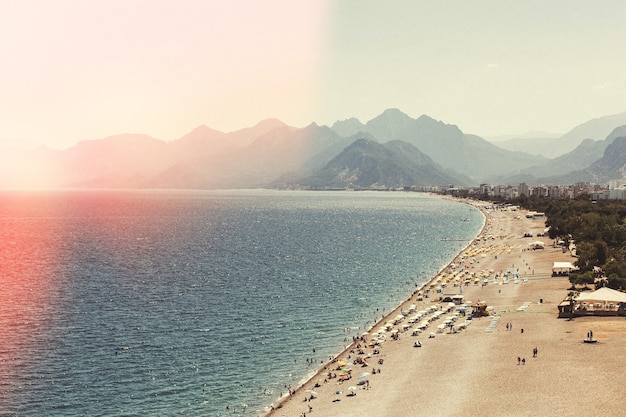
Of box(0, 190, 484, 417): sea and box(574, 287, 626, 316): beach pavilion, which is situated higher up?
box(574, 287, 626, 316): beach pavilion

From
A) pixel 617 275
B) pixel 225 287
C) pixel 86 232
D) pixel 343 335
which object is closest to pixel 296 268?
pixel 225 287

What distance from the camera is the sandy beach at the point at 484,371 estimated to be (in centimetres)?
4162

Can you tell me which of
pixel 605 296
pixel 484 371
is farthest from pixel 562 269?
pixel 484 371

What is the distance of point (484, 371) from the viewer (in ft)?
159

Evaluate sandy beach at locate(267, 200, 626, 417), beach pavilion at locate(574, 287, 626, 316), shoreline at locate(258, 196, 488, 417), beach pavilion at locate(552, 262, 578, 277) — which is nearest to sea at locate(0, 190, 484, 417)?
shoreline at locate(258, 196, 488, 417)

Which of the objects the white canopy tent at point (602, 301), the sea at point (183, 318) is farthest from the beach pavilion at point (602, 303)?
the sea at point (183, 318)

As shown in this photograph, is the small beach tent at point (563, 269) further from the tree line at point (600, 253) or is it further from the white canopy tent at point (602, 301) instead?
the white canopy tent at point (602, 301)

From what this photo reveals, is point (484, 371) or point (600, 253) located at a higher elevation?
point (600, 253)

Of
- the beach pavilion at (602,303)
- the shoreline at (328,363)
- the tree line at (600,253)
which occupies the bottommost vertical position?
the shoreline at (328,363)

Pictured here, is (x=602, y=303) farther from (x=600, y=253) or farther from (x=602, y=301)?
(x=600, y=253)

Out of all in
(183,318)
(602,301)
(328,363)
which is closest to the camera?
(328,363)

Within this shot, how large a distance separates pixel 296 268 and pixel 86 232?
108524mm

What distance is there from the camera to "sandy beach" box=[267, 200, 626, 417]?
137ft

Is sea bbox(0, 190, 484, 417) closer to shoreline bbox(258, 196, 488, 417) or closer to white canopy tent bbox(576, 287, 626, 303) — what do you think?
shoreline bbox(258, 196, 488, 417)
